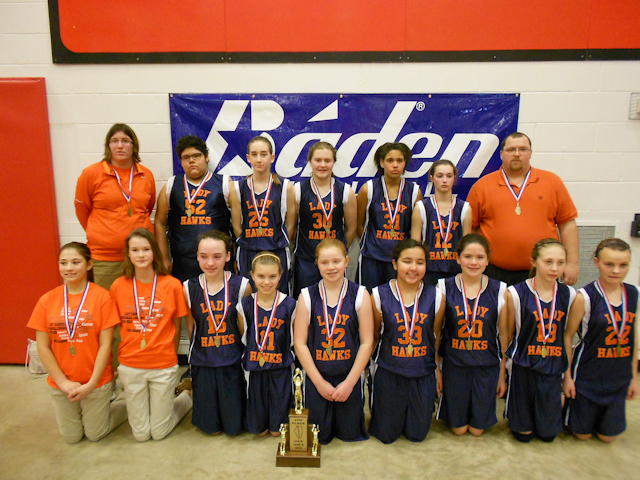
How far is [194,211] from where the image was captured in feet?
9.54

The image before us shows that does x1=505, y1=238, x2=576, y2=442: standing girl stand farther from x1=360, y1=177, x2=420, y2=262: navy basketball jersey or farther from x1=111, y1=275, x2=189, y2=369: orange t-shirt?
x1=111, y1=275, x2=189, y2=369: orange t-shirt

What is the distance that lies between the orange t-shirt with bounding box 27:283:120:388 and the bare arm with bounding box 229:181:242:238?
0.99 metres

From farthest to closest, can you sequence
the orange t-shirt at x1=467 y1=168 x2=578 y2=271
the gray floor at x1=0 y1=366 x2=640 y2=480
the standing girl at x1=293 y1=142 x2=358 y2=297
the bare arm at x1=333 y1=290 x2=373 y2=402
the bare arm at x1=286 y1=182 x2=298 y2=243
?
the bare arm at x1=286 y1=182 x2=298 y2=243 < the standing girl at x1=293 y1=142 x2=358 y2=297 < the orange t-shirt at x1=467 y1=168 x2=578 y2=271 < the bare arm at x1=333 y1=290 x2=373 y2=402 < the gray floor at x1=0 y1=366 x2=640 y2=480

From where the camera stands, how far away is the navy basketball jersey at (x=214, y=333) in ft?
7.84

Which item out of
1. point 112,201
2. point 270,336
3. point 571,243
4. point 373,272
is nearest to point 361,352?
point 270,336

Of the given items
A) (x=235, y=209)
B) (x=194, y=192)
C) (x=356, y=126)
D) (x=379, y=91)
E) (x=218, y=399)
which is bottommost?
(x=218, y=399)

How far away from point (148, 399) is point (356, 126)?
7.78ft

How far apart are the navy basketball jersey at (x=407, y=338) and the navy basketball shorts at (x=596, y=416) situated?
86 cm

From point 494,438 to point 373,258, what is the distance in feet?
4.37

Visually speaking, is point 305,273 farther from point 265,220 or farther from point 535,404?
point 535,404

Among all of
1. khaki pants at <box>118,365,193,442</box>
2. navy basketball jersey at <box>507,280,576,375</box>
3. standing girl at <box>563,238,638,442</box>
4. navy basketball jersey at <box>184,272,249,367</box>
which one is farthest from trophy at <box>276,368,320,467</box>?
standing girl at <box>563,238,638,442</box>

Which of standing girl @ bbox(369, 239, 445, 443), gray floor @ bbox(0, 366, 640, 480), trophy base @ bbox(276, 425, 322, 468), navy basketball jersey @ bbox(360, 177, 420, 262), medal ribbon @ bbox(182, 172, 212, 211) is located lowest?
gray floor @ bbox(0, 366, 640, 480)

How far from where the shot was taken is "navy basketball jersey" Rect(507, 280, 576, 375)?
2.31 metres

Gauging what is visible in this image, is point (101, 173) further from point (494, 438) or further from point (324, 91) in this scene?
point (494, 438)
